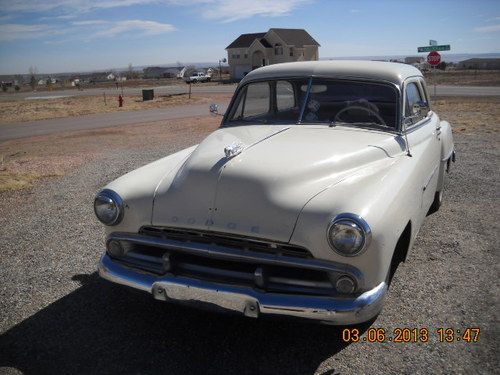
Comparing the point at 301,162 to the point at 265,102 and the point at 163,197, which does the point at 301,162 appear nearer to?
the point at 163,197

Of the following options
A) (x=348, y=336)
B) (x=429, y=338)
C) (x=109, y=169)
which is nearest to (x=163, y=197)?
(x=348, y=336)

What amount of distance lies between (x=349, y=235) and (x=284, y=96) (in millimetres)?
2164

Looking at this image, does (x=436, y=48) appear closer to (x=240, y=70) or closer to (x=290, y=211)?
(x=290, y=211)

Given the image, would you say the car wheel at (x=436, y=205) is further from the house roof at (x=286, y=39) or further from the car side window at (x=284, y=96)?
the house roof at (x=286, y=39)

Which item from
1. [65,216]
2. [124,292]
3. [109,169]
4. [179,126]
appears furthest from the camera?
[179,126]

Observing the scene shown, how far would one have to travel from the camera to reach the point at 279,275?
8.44 ft

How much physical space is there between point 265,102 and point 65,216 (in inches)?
126

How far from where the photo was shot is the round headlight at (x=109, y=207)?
303 centimetres

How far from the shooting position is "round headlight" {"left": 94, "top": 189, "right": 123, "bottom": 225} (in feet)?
9.93

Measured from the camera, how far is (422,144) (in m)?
3.95

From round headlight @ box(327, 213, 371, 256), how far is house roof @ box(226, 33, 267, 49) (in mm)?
56462

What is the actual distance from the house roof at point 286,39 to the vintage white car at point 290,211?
51324 millimetres

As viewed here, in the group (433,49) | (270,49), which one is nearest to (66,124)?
(433,49)

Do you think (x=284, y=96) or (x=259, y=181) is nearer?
(x=259, y=181)
